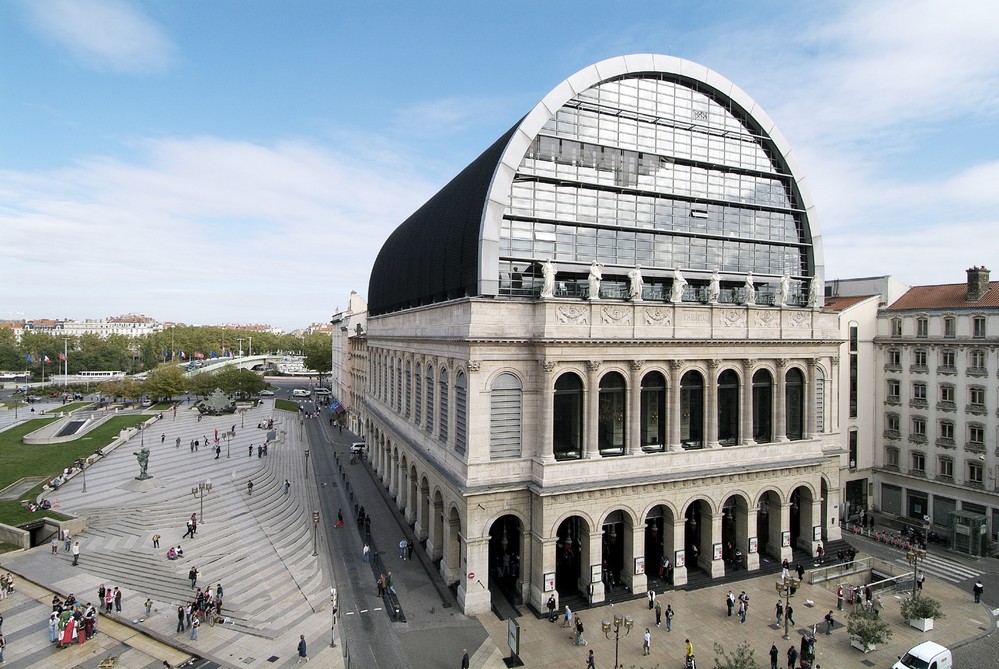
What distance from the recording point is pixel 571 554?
3762 centimetres

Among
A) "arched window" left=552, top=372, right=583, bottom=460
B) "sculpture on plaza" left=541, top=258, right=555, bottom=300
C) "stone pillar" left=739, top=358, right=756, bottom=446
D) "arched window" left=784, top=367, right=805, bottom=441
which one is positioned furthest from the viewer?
"arched window" left=784, top=367, right=805, bottom=441

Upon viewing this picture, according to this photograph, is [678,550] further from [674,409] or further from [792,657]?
[792,657]

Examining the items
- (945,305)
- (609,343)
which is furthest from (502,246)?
(945,305)

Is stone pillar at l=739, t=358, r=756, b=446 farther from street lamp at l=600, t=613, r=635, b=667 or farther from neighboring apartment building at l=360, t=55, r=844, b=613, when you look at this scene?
street lamp at l=600, t=613, r=635, b=667

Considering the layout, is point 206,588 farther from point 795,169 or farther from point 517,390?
point 795,169

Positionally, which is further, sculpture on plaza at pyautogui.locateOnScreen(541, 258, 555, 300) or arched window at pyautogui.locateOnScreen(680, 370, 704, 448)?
arched window at pyautogui.locateOnScreen(680, 370, 704, 448)

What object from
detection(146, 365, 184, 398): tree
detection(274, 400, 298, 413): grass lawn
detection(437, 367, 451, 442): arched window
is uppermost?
detection(437, 367, 451, 442): arched window

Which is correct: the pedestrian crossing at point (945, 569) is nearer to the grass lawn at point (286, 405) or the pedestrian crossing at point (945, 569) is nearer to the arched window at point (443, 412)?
the arched window at point (443, 412)

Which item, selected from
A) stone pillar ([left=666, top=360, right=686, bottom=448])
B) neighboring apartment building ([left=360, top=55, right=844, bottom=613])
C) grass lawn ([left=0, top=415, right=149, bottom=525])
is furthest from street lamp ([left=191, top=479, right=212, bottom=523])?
stone pillar ([left=666, top=360, right=686, bottom=448])

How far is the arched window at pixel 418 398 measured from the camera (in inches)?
1761

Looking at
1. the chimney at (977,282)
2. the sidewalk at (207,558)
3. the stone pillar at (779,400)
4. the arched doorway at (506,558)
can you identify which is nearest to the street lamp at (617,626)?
the arched doorway at (506,558)

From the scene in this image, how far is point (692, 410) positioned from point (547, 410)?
11.0m

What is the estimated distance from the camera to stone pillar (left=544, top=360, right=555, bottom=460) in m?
33.4

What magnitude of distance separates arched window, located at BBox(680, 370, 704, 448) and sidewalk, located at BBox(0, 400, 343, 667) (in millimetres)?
23965
